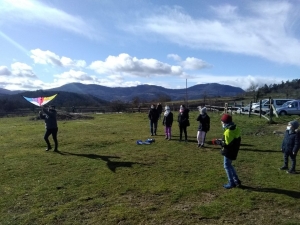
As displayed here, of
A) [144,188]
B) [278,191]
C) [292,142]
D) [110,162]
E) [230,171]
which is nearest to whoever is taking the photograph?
[278,191]

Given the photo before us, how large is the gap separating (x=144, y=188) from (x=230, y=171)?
95.0 inches

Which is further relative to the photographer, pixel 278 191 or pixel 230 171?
pixel 230 171

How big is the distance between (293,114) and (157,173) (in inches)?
1010

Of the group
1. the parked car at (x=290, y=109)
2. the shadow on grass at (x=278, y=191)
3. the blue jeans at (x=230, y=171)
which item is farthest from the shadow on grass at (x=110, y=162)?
the parked car at (x=290, y=109)

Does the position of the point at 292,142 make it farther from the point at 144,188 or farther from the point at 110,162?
the point at 110,162

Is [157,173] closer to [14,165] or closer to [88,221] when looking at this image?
[88,221]

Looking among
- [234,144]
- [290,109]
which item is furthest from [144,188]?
[290,109]

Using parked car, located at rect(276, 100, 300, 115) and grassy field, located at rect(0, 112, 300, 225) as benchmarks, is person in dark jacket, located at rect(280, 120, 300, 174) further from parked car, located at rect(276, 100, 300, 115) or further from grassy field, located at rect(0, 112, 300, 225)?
parked car, located at rect(276, 100, 300, 115)

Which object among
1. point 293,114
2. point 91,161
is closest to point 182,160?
point 91,161

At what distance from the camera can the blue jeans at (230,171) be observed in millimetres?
8273

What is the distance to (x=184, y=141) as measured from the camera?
16.7m

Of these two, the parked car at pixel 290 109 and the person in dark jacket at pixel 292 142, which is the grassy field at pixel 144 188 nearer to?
the person in dark jacket at pixel 292 142

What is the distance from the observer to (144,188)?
8.70m

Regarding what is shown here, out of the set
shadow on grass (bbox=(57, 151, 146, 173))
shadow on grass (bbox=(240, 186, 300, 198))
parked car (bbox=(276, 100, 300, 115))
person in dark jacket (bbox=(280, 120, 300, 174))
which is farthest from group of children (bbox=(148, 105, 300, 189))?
parked car (bbox=(276, 100, 300, 115))
